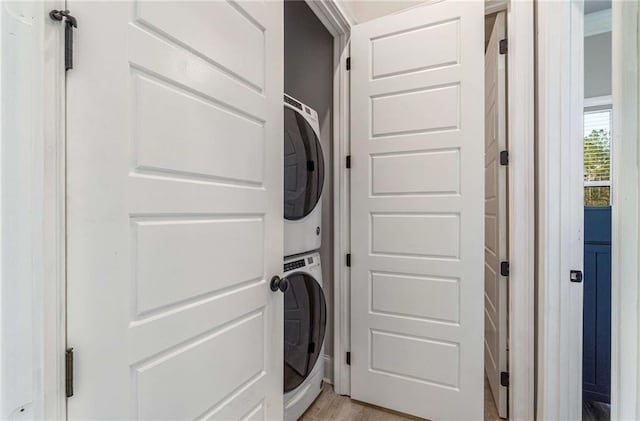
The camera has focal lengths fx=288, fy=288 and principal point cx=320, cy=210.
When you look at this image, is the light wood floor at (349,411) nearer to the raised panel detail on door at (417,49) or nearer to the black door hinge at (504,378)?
the black door hinge at (504,378)

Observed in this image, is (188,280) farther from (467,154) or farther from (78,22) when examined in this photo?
(467,154)

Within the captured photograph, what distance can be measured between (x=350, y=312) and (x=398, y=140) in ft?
3.69

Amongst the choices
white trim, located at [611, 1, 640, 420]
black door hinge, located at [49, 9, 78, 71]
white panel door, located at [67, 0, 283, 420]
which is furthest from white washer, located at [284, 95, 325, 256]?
white trim, located at [611, 1, 640, 420]

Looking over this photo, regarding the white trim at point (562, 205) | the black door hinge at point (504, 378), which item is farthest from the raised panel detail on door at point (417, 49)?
the black door hinge at point (504, 378)

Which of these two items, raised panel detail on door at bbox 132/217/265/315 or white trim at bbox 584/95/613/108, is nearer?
raised panel detail on door at bbox 132/217/265/315

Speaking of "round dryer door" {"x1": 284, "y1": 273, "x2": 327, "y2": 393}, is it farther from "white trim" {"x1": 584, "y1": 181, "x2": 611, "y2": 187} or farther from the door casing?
"white trim" {"x1": 584, "y1": 181, "x2": 611, "y2": 187}

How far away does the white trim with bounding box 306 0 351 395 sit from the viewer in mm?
1886

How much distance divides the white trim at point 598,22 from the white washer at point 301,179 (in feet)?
9.14

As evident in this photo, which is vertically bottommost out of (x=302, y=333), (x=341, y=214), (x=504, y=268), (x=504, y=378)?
(x=504, y=378)

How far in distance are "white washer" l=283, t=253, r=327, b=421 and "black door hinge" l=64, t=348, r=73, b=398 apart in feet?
3.10

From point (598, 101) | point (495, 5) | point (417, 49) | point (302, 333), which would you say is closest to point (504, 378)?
point (302, 333)

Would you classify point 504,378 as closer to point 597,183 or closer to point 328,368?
point 328,368

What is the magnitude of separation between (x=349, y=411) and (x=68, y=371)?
1629mm

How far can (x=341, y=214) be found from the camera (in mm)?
1905
